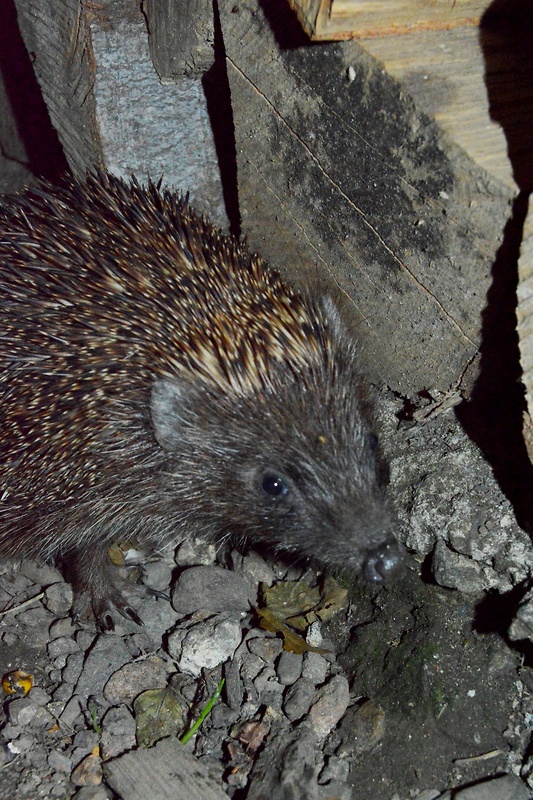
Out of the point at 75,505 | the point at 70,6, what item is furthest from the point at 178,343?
the point at 70,6

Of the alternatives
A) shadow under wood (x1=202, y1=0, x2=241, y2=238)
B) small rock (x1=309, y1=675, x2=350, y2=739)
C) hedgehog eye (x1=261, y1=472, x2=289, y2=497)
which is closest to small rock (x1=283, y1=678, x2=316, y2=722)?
small rock (x1=309, y1=675, x2=350, y2=739)

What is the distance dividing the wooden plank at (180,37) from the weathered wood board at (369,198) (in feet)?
1.24

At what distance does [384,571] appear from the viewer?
11.4ft

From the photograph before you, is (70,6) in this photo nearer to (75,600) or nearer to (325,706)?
(75,600)

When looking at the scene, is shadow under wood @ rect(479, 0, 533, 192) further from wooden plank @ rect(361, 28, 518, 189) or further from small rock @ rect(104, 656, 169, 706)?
small rock @ rect(104, 656, 169, 706)

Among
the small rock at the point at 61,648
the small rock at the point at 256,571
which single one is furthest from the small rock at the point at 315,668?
the small rock at the point at 61,648

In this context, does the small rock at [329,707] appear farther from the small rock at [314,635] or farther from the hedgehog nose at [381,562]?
the hedgehog nose at [381,562]

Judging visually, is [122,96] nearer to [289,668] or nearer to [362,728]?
[289,668]

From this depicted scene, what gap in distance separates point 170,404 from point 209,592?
3.93 feet

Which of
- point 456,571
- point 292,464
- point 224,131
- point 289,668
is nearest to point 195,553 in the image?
point 289,668

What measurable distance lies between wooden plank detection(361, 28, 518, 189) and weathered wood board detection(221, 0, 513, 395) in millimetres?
43

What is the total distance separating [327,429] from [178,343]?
0.82 meters

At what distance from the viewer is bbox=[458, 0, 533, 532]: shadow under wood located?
285 cm

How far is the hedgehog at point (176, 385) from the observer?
11.8 ft
